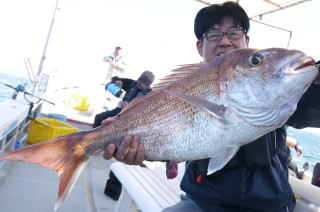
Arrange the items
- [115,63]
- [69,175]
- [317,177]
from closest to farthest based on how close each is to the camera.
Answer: [69,175]
[317,177]
[115,63]

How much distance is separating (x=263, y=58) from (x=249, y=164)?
71 centimetres

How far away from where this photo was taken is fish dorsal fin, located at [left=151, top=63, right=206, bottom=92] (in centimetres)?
149

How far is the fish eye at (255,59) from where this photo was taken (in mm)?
1236

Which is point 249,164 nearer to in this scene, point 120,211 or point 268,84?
point 268,84

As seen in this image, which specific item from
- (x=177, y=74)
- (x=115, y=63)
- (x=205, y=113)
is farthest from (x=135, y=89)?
(x=115, y=63)

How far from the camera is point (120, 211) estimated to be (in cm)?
270

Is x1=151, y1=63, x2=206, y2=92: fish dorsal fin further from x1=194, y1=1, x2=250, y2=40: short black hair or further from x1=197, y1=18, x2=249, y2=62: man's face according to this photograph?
x1=194, y1=1, x2=250, y2=40: short black hair

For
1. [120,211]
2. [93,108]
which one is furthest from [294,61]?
[93,108]

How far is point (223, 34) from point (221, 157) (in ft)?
3.75

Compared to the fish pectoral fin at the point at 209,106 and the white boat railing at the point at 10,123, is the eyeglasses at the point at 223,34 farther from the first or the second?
the white boat railing at the point at 10,123

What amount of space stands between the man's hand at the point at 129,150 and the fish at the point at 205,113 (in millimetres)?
27

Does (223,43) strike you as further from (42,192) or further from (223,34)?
(42,192)

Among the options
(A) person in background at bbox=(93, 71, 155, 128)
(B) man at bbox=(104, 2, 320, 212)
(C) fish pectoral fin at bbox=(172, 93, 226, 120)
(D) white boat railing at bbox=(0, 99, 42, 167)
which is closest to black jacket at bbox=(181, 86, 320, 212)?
(B) man at bbox=(104, 2, 320, 212)

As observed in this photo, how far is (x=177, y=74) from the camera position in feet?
4.99
